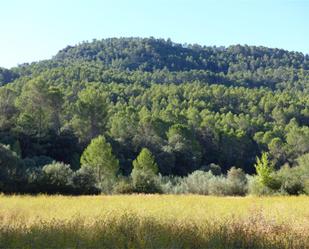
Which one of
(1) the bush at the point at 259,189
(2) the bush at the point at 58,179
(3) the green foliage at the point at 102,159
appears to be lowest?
(3) the green foliage at the point at 102,159

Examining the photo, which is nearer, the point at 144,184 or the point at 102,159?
the point at 144,184

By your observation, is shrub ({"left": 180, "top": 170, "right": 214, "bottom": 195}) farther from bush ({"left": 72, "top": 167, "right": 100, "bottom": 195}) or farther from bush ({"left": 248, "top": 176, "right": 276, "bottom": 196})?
bush ({"left": 72, "top": 167, "right": 100, "bottom": 195})

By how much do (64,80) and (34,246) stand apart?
4413 inches

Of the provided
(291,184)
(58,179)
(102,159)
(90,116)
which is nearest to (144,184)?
(58,179)

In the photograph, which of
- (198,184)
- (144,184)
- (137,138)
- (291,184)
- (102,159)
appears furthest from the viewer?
(137,138)

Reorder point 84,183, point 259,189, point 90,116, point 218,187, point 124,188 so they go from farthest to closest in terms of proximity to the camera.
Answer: point 90,116
point 218,187
point 259,189
point 124,188
point 84,183

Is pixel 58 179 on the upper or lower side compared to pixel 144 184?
upper

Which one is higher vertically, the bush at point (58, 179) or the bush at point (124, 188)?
the bush at point (58, 179)

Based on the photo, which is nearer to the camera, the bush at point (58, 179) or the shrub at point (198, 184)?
the bush at point (58, 179)

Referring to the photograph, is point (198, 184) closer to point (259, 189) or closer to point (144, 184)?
point (259, 189)

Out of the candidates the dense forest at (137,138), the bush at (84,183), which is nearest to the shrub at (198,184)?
the dense forest at (137,138)

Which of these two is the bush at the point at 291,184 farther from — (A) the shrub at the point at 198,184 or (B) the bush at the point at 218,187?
(A) the shrub at the point at 198,184

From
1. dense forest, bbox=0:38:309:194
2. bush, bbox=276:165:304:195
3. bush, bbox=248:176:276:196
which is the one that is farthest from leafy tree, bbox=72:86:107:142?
bush, bbox=276:165:304:195

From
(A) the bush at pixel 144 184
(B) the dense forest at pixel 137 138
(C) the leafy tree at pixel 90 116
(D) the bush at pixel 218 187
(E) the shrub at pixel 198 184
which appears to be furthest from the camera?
(C) the leafy tree at pixel 90 116
